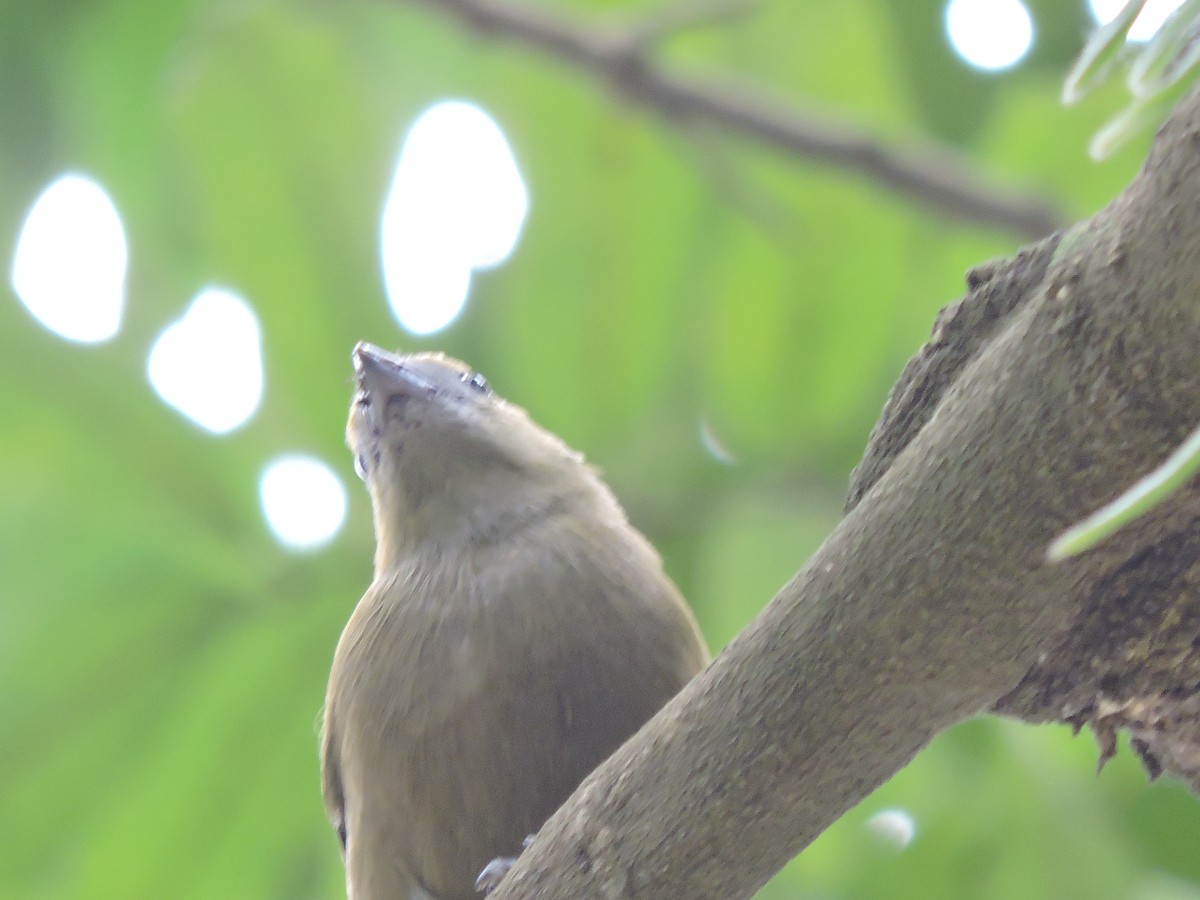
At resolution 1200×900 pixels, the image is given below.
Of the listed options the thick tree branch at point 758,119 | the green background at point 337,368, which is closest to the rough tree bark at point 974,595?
the thick tree branch at point 758,119

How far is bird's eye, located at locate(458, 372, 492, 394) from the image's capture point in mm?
3346

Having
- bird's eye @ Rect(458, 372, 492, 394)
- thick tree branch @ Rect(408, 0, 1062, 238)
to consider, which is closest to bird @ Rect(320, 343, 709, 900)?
bird's eye @ Rect(458, 372, 492, 394)

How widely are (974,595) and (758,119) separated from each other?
220 centimetres

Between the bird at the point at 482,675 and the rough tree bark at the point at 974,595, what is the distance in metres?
0.60

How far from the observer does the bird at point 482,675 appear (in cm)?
231

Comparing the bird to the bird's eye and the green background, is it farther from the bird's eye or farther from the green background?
the green background

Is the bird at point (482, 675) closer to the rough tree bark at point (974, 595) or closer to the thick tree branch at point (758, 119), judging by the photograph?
the rough tree bark at point (974, 595)

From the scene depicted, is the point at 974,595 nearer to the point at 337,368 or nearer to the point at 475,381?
the point at 475,381

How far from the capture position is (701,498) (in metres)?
3.77

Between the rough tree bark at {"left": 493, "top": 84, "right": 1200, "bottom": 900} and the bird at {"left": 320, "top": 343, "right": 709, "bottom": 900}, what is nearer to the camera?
the rough tree bark at {"left": 493, "top": 84, "right": 1200, "bottom": 900}

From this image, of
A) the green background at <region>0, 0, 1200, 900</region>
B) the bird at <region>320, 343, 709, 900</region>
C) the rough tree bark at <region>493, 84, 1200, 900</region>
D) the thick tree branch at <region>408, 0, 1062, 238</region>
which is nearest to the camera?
the rough tree bark at <region>493, 84, 1200, 900</region>

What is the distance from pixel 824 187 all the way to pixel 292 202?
55.1 inches

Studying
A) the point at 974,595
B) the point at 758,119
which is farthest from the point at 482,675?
the point at 758,119

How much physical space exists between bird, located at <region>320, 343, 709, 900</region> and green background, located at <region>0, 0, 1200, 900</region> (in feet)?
2.98
